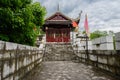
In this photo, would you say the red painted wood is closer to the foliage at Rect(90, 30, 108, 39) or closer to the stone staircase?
the stone staircase

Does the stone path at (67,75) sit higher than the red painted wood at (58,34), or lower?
lower

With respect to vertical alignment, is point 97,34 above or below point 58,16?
below

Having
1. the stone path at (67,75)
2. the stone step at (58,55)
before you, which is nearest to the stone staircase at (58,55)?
the stone step at (58,55)

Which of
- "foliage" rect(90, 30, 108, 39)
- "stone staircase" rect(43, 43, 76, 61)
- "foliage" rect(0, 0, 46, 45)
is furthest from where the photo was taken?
"foliage" rect(90, 30, 108, 39)

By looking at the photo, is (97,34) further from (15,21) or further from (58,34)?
(15,21)

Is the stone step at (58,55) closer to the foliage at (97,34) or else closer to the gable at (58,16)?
the gable at (58,16)

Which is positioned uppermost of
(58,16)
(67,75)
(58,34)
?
(58,16)

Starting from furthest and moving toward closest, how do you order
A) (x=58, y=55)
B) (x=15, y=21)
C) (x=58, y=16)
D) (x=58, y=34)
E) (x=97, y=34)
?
(x=97, y=34) < (x=58, y=16) < (x=58, y=34) < (x=58, y=55) < (x=15, y=21)

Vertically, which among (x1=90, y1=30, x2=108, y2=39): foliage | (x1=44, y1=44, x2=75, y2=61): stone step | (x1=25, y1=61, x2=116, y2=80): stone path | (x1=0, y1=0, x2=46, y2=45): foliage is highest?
(x1=90, y1=30, x2=108, y2=39): foliage

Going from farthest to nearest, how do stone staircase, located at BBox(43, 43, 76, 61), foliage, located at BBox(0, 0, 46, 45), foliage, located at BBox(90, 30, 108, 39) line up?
foliage, located at BBox(90, 30, 108, 39)
stone staircase, located at BBox(43, 43, 76, 61)
foliage, located at BBox(0, 0, 46, 45)

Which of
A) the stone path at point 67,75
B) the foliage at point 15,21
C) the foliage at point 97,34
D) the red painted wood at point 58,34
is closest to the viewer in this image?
the stone path at point 67,75

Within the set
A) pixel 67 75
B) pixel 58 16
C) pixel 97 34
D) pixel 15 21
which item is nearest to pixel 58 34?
pixel 58 16

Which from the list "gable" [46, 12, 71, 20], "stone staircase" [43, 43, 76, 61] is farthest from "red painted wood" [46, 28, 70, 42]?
"stone staircase" [43, 43, 76, 61]

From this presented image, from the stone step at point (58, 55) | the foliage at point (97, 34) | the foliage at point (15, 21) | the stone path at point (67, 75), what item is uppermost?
the foliage at point (97, 34)
